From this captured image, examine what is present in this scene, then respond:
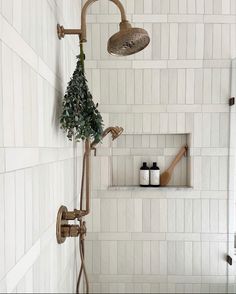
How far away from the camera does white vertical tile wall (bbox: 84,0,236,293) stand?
6.20ft

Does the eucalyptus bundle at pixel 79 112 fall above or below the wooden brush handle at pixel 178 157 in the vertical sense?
above

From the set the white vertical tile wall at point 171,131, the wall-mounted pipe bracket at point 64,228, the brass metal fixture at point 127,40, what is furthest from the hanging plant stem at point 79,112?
the white vertical tile wall at point 171,131

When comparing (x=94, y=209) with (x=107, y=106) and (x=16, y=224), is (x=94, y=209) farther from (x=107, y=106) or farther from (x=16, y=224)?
(x=16, y=224)

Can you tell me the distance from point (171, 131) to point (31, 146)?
1224 mm

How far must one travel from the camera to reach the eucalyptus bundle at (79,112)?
1146 millimetres

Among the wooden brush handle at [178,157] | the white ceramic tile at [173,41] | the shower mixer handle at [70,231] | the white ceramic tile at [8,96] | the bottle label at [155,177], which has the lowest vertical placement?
the shower mixer handle at [70,231]

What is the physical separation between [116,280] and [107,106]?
105 cm

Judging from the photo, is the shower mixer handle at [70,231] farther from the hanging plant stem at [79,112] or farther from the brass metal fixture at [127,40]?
the brass metal fixture at [127,40]

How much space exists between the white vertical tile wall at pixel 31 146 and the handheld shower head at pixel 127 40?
21 cm

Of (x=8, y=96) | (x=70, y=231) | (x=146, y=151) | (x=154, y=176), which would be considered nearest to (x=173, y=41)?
(x=146, y=151)

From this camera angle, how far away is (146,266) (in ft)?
6.48

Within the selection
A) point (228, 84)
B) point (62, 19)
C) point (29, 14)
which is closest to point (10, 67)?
point (29, 14)

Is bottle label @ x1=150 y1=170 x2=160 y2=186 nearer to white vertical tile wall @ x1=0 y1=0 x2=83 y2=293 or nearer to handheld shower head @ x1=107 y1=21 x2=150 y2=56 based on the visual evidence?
white vertical tile wall @ x1=0 y1=0 x2=83 y2=293

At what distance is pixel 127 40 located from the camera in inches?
41.6
